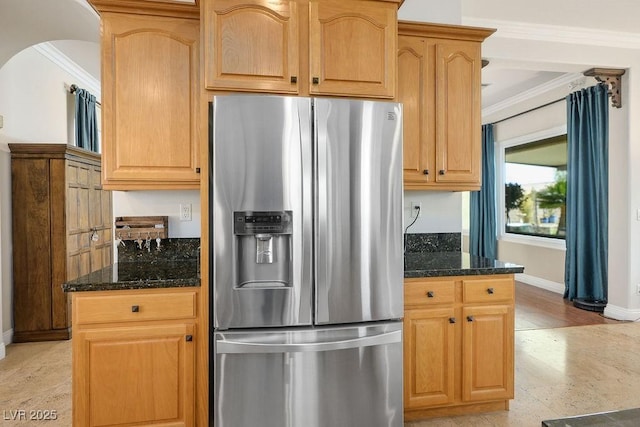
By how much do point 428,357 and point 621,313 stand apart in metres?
3.22

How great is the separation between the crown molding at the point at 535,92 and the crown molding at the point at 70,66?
5.76 meters

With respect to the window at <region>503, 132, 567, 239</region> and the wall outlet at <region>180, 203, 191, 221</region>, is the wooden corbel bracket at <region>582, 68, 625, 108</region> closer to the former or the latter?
the window at <region>503, 132, 567, 239</region>

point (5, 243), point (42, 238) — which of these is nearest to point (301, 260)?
point (42, 238)

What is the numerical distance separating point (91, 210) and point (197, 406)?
117 inches

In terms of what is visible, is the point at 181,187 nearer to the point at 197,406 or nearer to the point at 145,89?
the point at 145,89

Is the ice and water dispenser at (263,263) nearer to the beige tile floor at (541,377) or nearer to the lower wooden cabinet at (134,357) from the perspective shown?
the lower wooden cabinet at (134,357)

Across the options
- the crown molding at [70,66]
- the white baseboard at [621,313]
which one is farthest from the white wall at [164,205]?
the white baseboard at [621,313]

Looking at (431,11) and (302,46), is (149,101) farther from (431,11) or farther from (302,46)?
(431,11)

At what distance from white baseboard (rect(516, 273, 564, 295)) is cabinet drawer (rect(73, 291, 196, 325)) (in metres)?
4.91

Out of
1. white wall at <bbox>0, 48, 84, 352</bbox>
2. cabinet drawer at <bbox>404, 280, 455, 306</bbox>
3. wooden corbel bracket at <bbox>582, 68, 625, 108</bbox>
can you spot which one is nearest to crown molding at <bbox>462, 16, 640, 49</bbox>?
wooden corbel bracket at <bbox>582, 68, 625, 108</bbox>

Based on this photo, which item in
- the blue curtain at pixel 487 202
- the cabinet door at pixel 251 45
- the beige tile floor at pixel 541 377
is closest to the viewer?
the cabinet door at pixel 251 45

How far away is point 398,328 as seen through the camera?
1987mm

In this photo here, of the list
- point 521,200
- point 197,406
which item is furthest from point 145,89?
point 521,200

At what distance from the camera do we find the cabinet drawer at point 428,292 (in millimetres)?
2139
